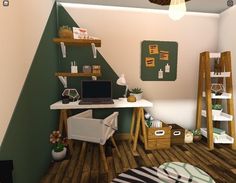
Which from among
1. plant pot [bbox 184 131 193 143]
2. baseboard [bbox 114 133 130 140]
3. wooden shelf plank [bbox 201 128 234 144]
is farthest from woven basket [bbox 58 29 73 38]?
wooden shelf plank [bbox 201 128 234 144]

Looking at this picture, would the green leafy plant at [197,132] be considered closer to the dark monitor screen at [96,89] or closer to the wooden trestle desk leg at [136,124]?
the wooden trestle desk leg at [136,124]

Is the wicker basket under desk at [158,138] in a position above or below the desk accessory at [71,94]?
below

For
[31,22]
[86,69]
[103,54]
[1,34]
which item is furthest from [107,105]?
[1,34]

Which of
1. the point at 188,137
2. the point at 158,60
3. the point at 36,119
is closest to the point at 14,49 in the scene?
the point at 36,119

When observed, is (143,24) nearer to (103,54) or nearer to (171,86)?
(103,54)

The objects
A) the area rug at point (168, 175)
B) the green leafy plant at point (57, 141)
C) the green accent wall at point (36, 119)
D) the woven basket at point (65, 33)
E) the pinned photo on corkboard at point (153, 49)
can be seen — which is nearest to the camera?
the green accent wall at point (36, 119)

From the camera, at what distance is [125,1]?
7.82 feet

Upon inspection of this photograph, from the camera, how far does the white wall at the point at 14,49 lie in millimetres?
1061

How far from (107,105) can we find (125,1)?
1489mm

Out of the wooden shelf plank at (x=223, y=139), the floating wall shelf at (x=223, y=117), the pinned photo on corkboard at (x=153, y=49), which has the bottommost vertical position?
the wooden shelf plank at (x=223, y=139)

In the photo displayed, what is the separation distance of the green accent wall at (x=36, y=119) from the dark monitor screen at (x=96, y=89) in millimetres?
434

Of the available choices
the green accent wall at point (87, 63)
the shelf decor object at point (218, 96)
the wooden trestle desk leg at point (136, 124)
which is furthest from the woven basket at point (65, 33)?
the shelf decor object at point (218, 96)

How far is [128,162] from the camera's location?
2.08 meters

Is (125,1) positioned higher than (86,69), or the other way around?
(125,1)
